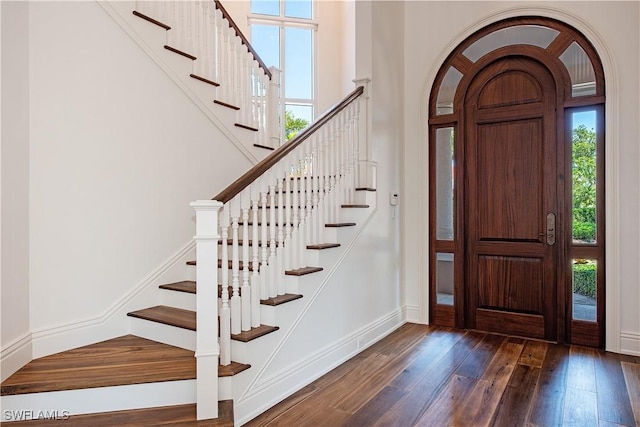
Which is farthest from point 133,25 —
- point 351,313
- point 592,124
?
point 592,124

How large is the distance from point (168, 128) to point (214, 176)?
56 cm

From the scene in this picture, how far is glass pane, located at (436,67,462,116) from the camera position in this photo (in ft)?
12.8

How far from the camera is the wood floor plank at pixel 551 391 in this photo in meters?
2.17

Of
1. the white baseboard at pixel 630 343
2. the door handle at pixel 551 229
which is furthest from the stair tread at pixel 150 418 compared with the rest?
the white baseboard at pixel 630 343

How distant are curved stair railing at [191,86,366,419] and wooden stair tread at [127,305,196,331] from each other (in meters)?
0.23

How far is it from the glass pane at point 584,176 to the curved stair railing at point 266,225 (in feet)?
5.99

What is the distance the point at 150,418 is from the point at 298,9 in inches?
235

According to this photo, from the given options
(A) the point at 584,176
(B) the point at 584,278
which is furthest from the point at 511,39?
(B) the point at 584,278

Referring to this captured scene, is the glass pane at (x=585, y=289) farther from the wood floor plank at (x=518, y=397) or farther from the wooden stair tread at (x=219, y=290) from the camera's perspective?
the wooden stair tread at (x=219, y=290)

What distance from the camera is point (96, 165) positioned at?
2645 millimetres

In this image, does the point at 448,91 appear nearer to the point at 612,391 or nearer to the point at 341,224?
the point at 341,224

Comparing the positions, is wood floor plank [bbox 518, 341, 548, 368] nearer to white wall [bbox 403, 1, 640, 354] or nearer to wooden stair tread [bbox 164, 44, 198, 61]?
white wall [bbox 403, 1, 640, 354]

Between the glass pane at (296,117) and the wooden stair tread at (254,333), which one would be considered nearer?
the wooden stair tread at (254,333)

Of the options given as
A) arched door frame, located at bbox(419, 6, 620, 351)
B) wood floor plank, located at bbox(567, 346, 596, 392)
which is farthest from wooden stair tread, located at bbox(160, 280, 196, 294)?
arched door frame, located at bbox(419, 6, 620, 351)
